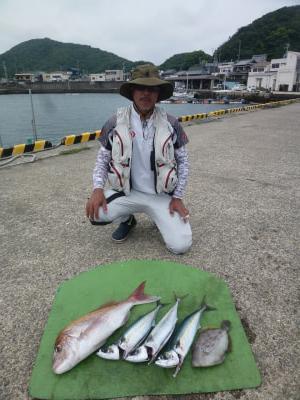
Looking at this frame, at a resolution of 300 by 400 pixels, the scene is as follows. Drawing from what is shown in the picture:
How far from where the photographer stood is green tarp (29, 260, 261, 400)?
70.6 inches

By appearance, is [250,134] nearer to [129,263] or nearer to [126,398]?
[129,263]

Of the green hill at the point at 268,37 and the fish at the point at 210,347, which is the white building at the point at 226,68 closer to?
the green hill at the point at 268,37

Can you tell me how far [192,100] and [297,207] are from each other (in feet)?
198

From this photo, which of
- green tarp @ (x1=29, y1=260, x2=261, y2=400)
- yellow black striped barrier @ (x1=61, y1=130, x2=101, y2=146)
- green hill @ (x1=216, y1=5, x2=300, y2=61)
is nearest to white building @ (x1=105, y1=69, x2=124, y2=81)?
green hill @ (x1=216, y1=5, x2=300, y2=61)

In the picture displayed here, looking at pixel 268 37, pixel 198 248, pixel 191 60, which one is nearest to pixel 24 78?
pixel 191 60

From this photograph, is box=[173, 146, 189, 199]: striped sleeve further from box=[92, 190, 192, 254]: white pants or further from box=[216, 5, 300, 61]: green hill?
box=[216, 5, 300, 61]: green hill

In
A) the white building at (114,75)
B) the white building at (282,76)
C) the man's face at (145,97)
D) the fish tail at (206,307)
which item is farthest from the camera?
the white building at (114,75)

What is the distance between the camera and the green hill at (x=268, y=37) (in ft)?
336

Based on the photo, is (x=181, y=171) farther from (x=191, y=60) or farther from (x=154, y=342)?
(x=191, y=60)

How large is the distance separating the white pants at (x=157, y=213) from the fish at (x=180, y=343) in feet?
3.29

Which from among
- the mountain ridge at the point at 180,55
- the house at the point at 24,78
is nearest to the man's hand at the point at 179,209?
the mountain ridge at the point at 180,55

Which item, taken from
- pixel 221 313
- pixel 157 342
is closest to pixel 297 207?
pixel 221 313

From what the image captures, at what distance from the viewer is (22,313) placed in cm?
237

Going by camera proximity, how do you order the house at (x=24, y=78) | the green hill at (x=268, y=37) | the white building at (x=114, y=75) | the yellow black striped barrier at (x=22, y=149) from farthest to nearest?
1. the white building at (x=114, y=75)
2. the house at (x=24, y=78)
3. the green hill at (x=268, y=37)
4. the yellow black striped barrier at (x=22, y=149)
